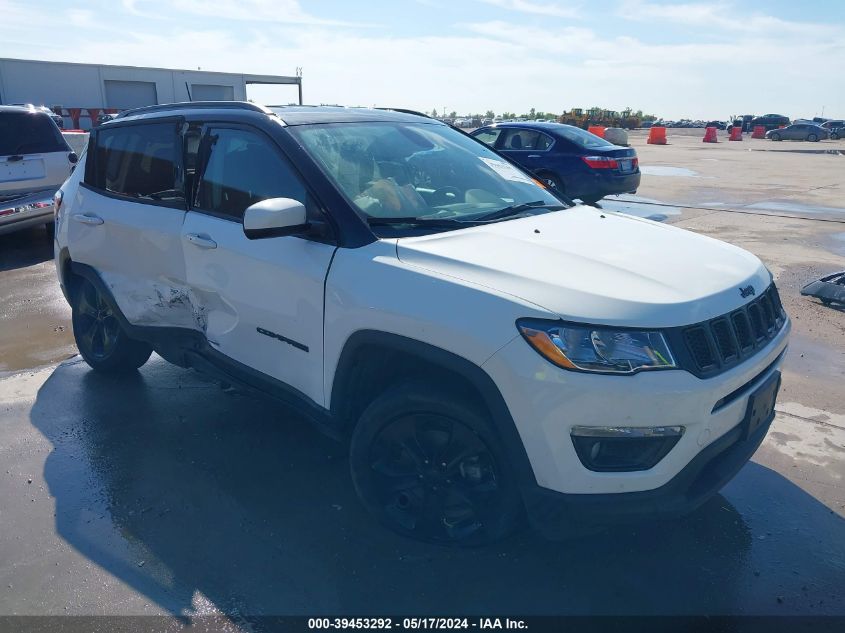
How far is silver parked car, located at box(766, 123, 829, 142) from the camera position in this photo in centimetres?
4663

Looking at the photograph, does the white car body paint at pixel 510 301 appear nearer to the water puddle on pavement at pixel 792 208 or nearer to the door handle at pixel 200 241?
the door handle at pixel 200 241

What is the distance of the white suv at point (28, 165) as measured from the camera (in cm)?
840

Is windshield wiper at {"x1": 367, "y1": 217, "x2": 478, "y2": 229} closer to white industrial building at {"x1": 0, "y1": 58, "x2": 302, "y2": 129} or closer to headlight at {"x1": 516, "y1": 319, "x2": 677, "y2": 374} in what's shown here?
headlight at {"x1": 516, "y1": 319, "x2": 677, "y2": 374}

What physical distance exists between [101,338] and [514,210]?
3.14 m

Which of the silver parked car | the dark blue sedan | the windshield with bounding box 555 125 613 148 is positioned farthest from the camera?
the silver parked car

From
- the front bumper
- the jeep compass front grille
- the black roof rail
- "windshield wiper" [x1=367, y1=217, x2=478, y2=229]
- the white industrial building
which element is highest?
the black roof rail

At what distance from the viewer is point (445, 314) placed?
2.55 metres

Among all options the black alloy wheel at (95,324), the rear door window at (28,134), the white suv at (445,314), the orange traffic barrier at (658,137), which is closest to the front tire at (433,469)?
the white suv at (445,314)

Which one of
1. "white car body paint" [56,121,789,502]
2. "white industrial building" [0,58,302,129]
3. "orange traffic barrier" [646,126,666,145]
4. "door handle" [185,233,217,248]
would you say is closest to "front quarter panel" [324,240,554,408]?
"white car body paint" [56,121,789,502]

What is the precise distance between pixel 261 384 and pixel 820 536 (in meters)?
2.68

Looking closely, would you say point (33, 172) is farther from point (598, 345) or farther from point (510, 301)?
point (598, 345)

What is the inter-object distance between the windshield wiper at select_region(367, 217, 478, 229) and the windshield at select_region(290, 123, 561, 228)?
0.01m

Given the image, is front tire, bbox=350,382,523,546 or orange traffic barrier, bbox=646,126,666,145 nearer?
front tire, bbox=350,382,523,546

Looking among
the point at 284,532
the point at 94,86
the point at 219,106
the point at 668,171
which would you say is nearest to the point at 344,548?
the point at 284,532
